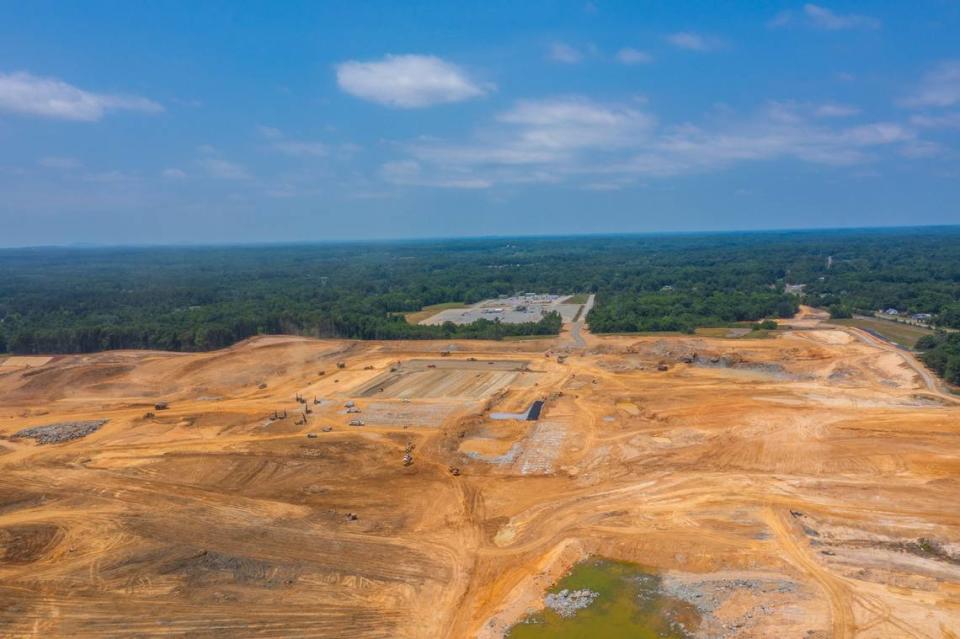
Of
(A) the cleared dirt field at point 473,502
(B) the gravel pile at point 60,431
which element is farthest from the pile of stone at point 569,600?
(B) the gravel pile at point 60,431

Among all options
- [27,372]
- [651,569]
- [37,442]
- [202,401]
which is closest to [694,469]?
[651,569]

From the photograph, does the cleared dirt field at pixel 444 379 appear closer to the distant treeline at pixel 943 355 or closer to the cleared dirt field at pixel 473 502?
the cleared dirt field at pixel 473 502

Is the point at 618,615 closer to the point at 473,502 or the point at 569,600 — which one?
the point at 569,600

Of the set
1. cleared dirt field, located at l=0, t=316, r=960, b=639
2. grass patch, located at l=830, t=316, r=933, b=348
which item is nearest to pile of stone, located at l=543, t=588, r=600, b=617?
cleared dirt field, located at l=0, t=316, r=960, b=639

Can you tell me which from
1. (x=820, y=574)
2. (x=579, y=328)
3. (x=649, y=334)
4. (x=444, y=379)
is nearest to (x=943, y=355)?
(x=649, y=334)

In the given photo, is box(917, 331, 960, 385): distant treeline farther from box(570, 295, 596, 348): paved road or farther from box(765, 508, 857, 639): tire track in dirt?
box(570, 295, 596, 348): paved road
